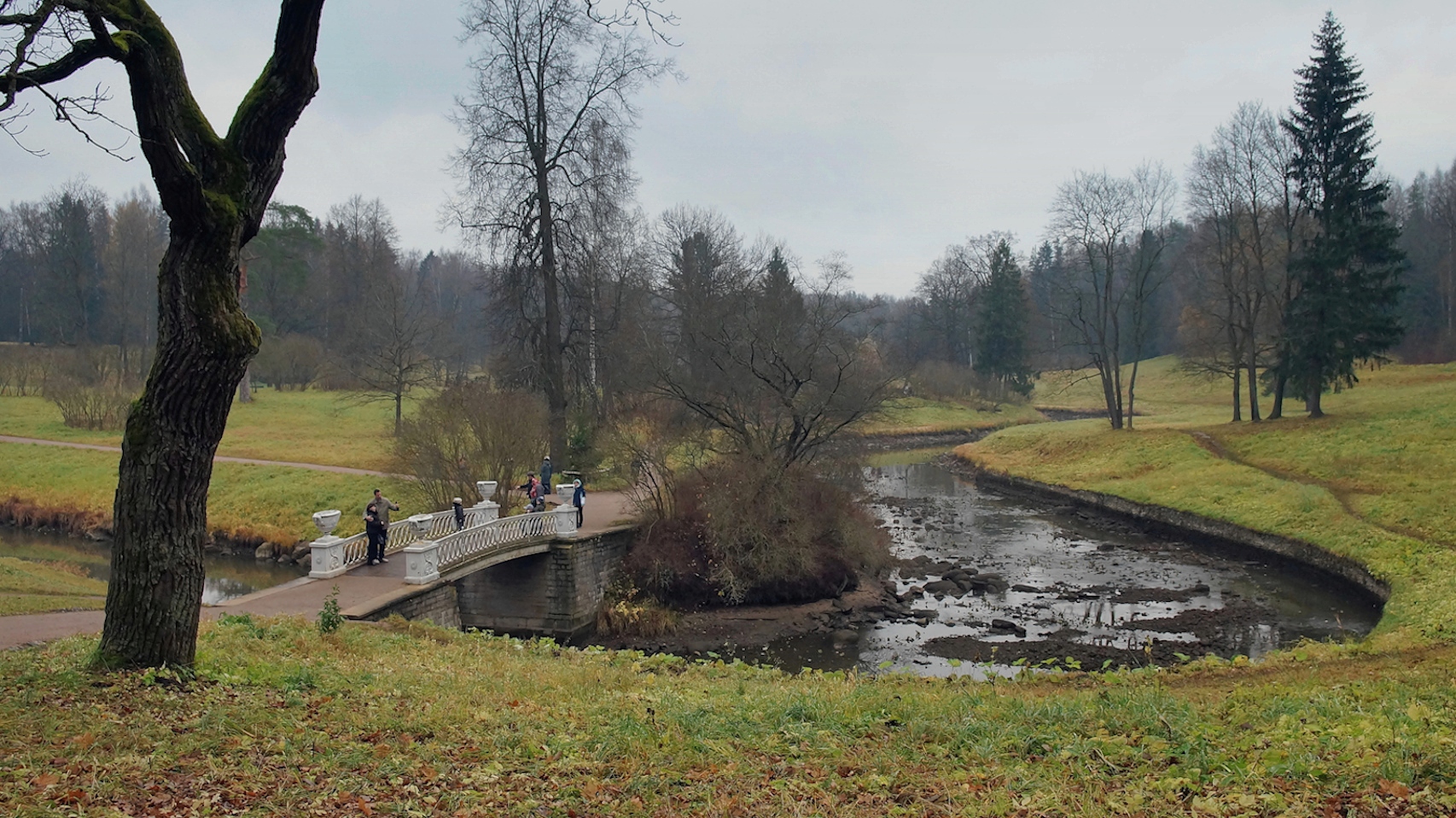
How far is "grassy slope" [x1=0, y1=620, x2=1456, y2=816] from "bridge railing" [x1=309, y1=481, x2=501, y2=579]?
818cm

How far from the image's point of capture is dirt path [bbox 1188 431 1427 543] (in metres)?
22.1

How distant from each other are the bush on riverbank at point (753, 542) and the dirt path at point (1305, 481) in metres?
12.5

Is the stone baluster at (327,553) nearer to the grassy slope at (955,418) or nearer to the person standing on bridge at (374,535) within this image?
the person standing on bridge at (374,535)

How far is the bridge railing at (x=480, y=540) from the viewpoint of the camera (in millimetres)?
16141

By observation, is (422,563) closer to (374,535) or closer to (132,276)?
(374,535)

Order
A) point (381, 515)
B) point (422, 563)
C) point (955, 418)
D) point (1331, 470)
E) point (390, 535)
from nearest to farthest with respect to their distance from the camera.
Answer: point (422, 563) → point (381, 515) → point (390, 535) → point (1331, 470) → point (955, 418)

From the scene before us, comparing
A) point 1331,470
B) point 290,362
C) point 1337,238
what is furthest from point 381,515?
point 290,362

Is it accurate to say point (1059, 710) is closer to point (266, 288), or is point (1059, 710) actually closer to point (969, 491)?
point (969, 491)

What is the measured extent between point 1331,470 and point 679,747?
30.3 meters

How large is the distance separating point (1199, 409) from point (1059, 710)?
2276 inches

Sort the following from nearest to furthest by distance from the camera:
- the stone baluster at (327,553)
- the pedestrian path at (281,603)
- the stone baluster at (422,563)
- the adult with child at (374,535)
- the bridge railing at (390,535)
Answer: the pedestrian path at (281,603) → the stone baluster at (422,563) → the stone baluster at (327,553) → the bridge railing at (390,535) → the adult with child at (374,535)

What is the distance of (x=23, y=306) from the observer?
7706 cm

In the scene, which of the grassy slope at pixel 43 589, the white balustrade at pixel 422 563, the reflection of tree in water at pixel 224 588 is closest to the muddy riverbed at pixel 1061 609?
the white balustrade at pixel 422 563

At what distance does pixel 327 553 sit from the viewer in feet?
55.3
